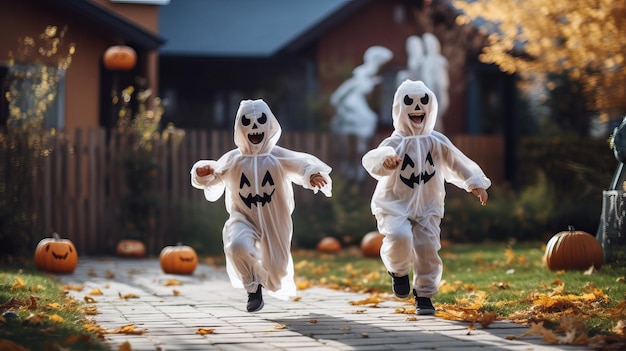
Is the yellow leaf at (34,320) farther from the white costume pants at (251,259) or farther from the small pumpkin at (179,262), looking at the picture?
the small pumpkin at (179,262)

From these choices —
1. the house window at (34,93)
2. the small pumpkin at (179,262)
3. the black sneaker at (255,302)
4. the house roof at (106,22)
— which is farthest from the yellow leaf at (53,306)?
the house roof at (106,22)

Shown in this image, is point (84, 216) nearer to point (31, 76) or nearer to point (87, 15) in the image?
point (31, 76)

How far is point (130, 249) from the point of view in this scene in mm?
13398

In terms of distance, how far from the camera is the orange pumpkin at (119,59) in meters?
15.8

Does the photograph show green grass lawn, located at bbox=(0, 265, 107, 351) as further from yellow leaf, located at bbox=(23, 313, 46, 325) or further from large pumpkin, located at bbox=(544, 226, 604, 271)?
large pumpkin, located at bbox=(544, 226, 604, 271)

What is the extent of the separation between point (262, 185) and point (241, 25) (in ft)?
63.9

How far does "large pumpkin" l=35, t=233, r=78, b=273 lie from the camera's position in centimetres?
1077

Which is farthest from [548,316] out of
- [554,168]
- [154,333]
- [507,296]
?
[554,168]

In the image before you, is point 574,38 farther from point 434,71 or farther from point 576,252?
point 576,252

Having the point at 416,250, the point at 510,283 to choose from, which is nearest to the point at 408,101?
the point at 416,250

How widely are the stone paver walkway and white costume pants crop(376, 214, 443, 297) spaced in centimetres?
31

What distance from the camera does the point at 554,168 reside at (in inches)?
647

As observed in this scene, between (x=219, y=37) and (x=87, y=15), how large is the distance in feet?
31.7

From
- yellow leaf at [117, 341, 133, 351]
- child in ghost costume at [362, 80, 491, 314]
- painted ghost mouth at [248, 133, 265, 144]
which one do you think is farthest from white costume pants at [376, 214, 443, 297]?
yellow leaf at [117, 341, 133, 351]
